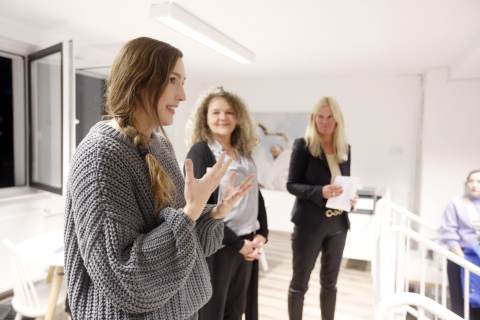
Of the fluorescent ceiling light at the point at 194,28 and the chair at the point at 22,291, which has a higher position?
the fluorescent ceiling light at the point at 194,28

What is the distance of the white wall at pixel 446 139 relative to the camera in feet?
12.7

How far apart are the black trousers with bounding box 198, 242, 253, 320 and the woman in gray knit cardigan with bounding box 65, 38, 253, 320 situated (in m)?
0.61

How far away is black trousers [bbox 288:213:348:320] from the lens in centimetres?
188

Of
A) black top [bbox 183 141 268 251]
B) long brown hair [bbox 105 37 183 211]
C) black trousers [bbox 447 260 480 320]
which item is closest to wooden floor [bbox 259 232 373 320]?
black trousers [bbox 447 260 480 320]

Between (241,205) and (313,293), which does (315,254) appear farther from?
(313,293)

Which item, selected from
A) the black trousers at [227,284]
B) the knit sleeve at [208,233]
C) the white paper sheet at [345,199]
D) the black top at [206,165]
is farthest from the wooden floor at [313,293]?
the knit sleeve at [208,233]

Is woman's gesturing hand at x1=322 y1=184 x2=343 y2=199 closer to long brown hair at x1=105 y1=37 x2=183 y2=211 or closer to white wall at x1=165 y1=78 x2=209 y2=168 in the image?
long brown hair at x1=105 y1=37 x2=183 y2=211

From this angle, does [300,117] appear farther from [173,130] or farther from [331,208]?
[331,208]

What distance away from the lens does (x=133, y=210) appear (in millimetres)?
780

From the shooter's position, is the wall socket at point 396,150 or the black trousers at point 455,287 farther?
the wall socket at point 396,150

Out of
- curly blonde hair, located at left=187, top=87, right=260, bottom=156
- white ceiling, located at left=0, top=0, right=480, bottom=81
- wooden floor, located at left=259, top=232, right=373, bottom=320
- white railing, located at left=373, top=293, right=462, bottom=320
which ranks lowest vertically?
wooden floor, located at left=259, top=232, right=373, bottom=320

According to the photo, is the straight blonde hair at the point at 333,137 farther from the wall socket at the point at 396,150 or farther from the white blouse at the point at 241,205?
the wall socket at the point at 396,150

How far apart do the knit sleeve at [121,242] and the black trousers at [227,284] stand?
79 cm

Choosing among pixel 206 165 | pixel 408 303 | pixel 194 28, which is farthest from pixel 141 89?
pixel 194 28
